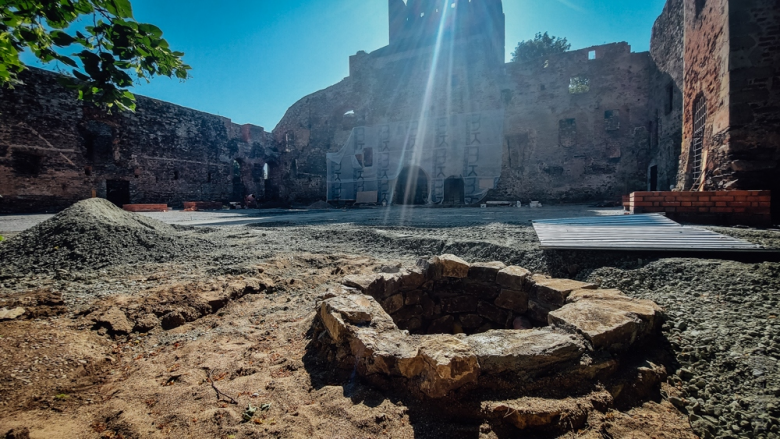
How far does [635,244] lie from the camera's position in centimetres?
343

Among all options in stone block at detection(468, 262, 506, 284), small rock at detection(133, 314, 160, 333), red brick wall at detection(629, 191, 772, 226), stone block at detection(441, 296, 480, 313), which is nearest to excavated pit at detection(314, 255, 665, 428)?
stone block at detection(468, 262, 506, 284)

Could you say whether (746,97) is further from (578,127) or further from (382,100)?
(382,100)

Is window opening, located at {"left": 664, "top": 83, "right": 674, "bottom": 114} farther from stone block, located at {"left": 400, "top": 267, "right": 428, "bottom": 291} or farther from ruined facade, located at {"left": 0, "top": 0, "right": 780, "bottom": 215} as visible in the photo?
stone block, located at {"left": 400, "top": 267, "right": 428, "bottom": 291}

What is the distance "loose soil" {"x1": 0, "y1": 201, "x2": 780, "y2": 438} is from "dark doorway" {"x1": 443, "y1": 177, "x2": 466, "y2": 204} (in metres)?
14.1

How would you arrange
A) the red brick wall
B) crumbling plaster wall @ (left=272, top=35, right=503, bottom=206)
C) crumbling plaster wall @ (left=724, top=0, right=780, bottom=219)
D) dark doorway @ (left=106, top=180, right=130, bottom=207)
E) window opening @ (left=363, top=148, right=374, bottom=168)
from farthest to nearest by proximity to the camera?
1. window opening @ (left=363, top=148, right=374, bottom=168)
2. crumbling plaster wall @ (left=272, top=35, right=503, bottom=206)
3. dark doorway @ (left=106, top=180, right=130, bottom=207)
4. crumbling plaster wall @ (left=724, top=0, right=780, bottom=219)
5. the red brick wall

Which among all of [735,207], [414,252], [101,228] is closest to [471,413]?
[414,252]

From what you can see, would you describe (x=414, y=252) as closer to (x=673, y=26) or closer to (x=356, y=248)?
(x=356, y=248)

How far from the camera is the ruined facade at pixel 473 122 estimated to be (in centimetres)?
1497

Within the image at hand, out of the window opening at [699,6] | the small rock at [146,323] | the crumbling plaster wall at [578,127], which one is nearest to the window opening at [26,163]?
the small rock at [146,323]

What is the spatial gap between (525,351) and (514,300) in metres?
1.59

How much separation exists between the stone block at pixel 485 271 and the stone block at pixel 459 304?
0.27m

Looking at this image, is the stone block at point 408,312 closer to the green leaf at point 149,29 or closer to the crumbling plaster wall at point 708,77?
the green leaf at point 149,29

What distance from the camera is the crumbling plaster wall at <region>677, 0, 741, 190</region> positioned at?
5465mm

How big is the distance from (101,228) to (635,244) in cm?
738
